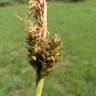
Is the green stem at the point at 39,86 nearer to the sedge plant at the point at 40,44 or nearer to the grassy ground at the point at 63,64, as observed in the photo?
the sedge plant at the point at 40,44

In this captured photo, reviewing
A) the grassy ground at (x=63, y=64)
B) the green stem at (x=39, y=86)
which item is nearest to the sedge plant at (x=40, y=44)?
the green stem at (x=39, y=86)

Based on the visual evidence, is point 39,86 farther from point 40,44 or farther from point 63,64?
point 63,64

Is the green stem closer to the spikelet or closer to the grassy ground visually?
the spikelet

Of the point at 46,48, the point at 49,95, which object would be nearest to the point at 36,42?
the point at 46,48

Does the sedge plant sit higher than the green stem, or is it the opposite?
the sedge plant

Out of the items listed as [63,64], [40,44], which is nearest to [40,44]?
[40,44]

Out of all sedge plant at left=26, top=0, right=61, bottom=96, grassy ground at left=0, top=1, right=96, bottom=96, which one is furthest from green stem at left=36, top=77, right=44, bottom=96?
grassy ground at left=0, top=1, right=96, bottom=96

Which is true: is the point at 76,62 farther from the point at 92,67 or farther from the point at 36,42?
the point at 36,42

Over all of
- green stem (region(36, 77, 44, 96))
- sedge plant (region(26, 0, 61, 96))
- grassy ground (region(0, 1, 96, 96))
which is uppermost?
sedge plant (region(26, 0, 61, 96))
